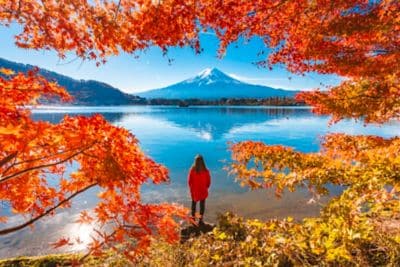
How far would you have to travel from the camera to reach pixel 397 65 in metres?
8.94

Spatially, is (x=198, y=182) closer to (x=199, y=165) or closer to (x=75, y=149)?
→ (x=199, y=165)

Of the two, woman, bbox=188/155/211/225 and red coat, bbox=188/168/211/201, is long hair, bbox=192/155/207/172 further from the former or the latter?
red coat, bbox=188/168/211/201

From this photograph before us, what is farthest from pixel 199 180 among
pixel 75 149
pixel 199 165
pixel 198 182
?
pixel 75 149

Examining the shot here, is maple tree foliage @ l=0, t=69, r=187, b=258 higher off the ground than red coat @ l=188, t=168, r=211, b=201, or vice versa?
maple tree foliage @ l=0, t=69, r=187, b=258

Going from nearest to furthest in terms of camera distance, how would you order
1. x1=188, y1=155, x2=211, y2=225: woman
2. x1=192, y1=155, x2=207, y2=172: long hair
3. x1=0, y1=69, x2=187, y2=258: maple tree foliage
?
1. x1=0, y1=69, x2=187, y2=258: maple tree foliage
2. x1=192, y1=155, x2=207, y2=172: long hair
3. x1=188, y1=155, x2=211, y2=225: woman

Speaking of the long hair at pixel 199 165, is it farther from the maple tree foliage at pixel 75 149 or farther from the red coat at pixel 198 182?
the maple tree foliage at pixel 75 149

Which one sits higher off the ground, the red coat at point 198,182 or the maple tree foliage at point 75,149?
the maple tree foliage at point 75,149

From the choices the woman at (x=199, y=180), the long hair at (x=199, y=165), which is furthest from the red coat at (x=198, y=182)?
the long hair at (x=199, y=165)

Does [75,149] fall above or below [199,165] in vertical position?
above

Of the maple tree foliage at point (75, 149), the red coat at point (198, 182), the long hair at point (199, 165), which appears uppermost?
the maple tree foliage at point (75, 149)

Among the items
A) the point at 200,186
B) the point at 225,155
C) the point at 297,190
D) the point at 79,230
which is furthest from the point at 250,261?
the point at 225,155

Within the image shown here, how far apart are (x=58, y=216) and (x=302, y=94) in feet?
40.7

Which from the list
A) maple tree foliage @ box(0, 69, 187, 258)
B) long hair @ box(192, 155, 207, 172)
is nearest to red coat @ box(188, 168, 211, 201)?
long hair @ box(192, 155, 207, 172)

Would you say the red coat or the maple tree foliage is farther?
the red coat
